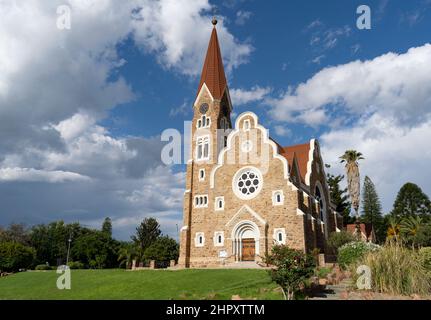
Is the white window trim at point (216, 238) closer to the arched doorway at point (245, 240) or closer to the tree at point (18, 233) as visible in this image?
the arched doorway at point (245, 240)

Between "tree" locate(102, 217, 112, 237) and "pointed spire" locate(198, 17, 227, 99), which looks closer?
"pointed spire" locate(198, 17, 227, 99)

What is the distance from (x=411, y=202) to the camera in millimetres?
65062

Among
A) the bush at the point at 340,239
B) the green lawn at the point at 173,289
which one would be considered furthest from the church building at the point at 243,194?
the green lawn at the point at 173,289

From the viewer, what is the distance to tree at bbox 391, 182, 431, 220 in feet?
209

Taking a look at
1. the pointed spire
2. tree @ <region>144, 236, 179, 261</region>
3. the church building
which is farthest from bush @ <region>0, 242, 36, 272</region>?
the pointed spire

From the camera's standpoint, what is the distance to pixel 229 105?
142 feet

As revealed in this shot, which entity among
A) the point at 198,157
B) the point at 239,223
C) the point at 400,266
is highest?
Result: the point at 198,157

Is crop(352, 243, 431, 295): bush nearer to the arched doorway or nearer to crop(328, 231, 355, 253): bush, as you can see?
crop(328, 231, 355, 253): bush

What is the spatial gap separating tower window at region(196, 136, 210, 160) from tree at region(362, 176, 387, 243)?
128ft

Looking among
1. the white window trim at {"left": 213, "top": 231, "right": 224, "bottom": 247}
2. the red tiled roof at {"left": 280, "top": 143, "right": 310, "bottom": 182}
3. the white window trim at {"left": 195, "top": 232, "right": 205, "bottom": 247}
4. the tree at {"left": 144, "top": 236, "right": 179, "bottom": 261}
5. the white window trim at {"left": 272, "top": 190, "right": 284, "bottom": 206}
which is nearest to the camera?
the white window trim at {"left": 272, "top": 190, "right": 284, "bottom": 206}

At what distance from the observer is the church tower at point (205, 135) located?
3688 cm

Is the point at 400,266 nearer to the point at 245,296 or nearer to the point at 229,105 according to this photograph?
the point at 245,296
